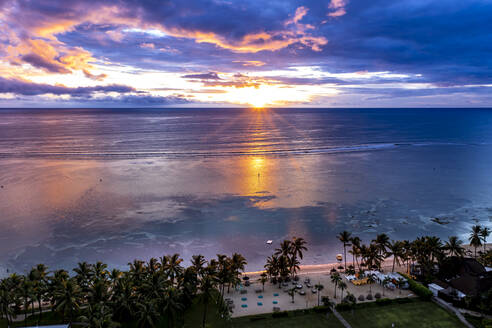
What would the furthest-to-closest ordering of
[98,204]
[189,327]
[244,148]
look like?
[244,148] < [98,204] < [189,327]

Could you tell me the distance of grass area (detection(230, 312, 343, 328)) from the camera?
1807 inches

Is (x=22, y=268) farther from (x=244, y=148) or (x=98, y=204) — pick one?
(x=244, y=148)

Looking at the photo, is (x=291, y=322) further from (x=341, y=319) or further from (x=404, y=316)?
(x=404, y=316)

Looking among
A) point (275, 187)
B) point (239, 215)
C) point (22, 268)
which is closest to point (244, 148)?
point (275, 187)

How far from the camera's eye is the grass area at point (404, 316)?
151ft

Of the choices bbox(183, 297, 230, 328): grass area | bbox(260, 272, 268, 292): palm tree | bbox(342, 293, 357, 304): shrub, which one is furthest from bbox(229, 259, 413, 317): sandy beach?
bbox(183, 297, 230, 328): grass area

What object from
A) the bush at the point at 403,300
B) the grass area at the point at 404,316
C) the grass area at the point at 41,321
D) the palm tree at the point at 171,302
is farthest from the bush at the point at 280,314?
the grass area at the point at 41,321

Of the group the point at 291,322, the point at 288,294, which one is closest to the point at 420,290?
the point at 288,294

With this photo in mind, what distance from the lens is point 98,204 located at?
91.6m

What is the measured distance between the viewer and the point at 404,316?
4803cm

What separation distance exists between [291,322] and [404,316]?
672 inches

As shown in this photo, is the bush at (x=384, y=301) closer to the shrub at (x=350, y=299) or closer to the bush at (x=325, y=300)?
the shrub at (x=350, y=299)

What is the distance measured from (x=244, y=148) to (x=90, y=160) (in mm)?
78356

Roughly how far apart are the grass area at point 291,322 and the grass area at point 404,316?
2937 mm
